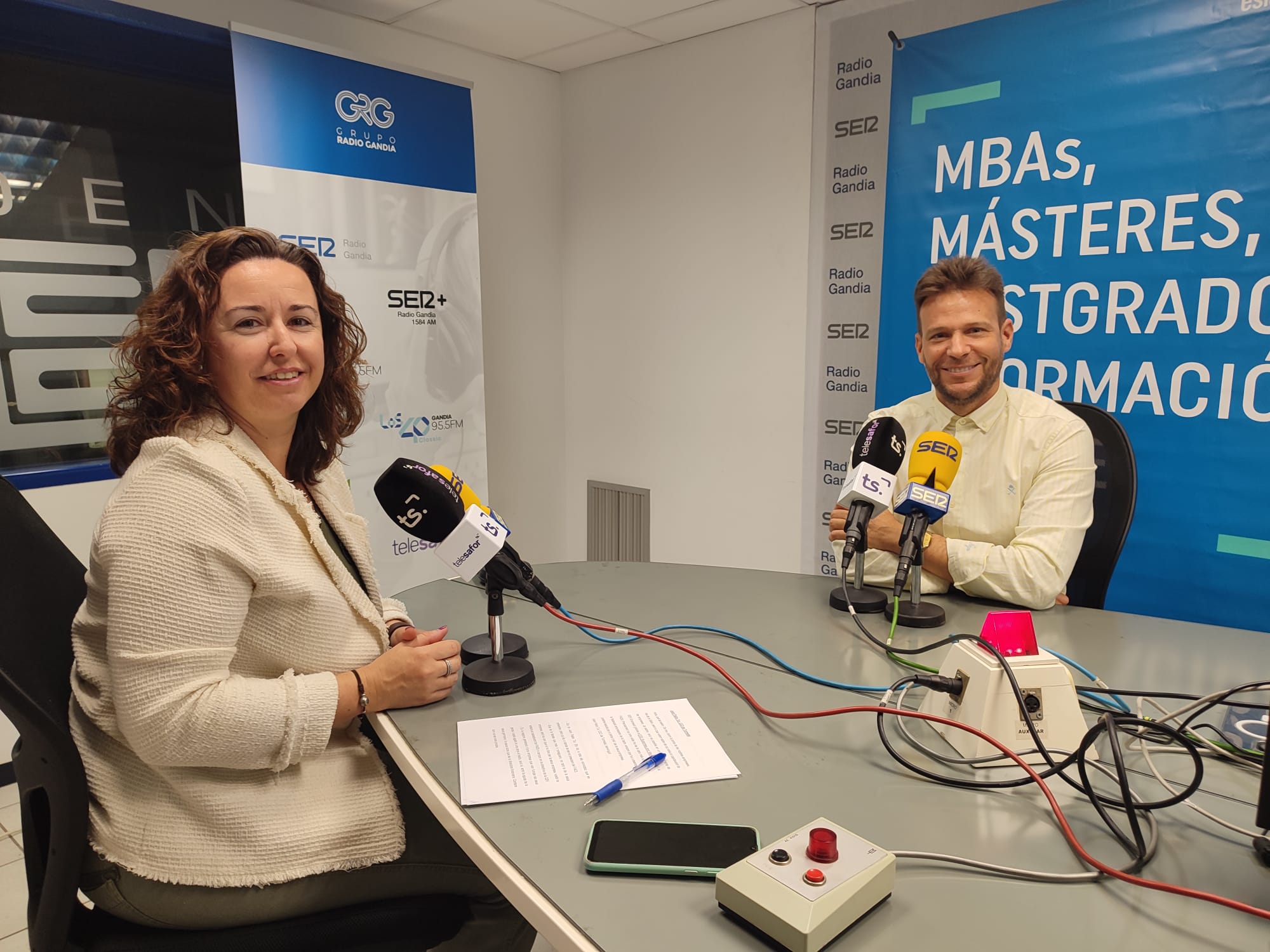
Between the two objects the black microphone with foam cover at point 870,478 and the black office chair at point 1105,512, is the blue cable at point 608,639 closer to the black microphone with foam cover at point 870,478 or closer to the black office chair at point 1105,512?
the black microphone with foam cover at point 870,478

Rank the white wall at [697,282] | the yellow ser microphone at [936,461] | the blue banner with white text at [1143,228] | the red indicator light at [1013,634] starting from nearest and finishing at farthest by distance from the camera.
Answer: the red indicator light at [1013,634] < the yellow ser microphone at [936,461] < the blue banner with white text at [1143,228] < the white wall at [697,282]

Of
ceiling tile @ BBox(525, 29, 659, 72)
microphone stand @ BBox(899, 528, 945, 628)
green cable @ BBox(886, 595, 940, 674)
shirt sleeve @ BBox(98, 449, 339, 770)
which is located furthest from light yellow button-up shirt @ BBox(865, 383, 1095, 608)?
ceiling tile @ BBox(525, 29, 659, 72)

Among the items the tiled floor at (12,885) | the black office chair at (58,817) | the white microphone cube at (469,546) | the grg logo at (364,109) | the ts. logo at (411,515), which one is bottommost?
the tiled floor at (12,885)

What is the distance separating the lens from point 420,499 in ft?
3.82

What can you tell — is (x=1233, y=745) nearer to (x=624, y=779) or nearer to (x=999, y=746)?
(x=999, y=746)

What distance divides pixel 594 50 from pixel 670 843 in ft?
11.3

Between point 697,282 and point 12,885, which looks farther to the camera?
point 697,282

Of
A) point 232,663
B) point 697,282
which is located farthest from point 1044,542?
point 697,282

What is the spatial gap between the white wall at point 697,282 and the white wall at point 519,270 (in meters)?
0.10

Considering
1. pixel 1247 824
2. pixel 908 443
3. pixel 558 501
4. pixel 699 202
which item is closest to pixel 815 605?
pixel 908 443

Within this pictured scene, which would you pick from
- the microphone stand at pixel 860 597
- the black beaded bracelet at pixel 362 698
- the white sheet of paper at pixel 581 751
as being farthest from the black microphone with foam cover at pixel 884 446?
the black beaded bracelet at pixel 362 698

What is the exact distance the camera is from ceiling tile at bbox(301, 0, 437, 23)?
289 cm

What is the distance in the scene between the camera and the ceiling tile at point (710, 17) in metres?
2.91

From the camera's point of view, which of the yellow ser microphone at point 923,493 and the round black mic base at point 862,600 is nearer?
the yellow ser microphone at point 923,493
